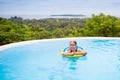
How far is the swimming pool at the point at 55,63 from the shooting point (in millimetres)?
5993

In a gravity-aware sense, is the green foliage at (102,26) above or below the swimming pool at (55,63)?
above

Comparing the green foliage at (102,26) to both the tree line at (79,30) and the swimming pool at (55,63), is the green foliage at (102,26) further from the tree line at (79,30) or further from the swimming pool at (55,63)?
the swimming pool at (55,63)

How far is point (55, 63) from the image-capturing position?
740cm

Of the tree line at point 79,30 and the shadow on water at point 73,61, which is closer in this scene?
the shadow on water at point 73,61

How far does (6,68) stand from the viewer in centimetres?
677

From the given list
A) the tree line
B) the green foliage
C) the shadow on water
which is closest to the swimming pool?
the shadow on water

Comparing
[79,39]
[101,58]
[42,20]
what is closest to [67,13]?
[42,20]

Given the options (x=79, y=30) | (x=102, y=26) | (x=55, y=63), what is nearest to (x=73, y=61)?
(x=55, y=63)

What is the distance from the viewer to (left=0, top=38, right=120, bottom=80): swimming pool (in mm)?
5993

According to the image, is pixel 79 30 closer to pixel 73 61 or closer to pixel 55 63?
pixel 73 61

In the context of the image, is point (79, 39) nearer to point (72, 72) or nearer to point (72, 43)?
point (72, 43)

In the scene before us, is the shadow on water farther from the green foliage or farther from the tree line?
the green foliage

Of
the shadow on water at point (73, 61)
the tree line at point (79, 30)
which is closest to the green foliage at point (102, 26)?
the tree line at point (79, 30)

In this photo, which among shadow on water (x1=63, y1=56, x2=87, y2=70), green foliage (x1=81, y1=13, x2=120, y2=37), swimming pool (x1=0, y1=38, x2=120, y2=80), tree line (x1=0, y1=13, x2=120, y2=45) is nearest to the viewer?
swimming pool (x1=0, y1=38, x2=120, y2=80)
